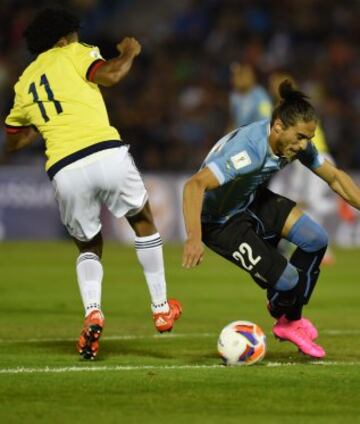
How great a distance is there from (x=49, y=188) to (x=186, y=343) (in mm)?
11651

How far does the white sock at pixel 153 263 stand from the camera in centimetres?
811

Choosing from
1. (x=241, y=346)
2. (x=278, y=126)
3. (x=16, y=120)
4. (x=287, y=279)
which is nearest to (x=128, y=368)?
(x=241, y=346)

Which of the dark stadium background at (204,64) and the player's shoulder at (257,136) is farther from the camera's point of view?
the dark stadium background at (204,64)

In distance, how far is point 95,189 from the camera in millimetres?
7941

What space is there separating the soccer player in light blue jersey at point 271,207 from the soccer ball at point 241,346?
1.58 ft

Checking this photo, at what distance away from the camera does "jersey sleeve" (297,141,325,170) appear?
26.1 ft

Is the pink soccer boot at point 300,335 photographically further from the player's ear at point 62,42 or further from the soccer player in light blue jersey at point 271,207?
the player's ear at point 62,42

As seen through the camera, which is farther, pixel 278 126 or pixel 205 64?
pixel 205 64

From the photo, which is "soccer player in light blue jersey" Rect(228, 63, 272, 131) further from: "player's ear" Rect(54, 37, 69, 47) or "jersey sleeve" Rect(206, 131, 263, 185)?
"jersey sleeve" Rect(206, 131, 263, 185)

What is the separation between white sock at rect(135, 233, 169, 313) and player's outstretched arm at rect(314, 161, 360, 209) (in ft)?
3.98

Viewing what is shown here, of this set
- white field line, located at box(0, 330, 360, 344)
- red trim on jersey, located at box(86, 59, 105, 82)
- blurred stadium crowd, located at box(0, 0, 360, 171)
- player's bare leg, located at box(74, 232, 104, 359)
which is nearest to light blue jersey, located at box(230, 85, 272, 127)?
blurred stadium crowd, located at box(0, 0, 360, 171)

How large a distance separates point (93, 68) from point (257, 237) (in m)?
1.55

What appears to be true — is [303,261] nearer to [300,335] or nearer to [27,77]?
[300,335]

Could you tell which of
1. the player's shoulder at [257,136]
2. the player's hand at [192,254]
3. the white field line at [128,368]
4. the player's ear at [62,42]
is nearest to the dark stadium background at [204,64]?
the player's ear at [62,42]
